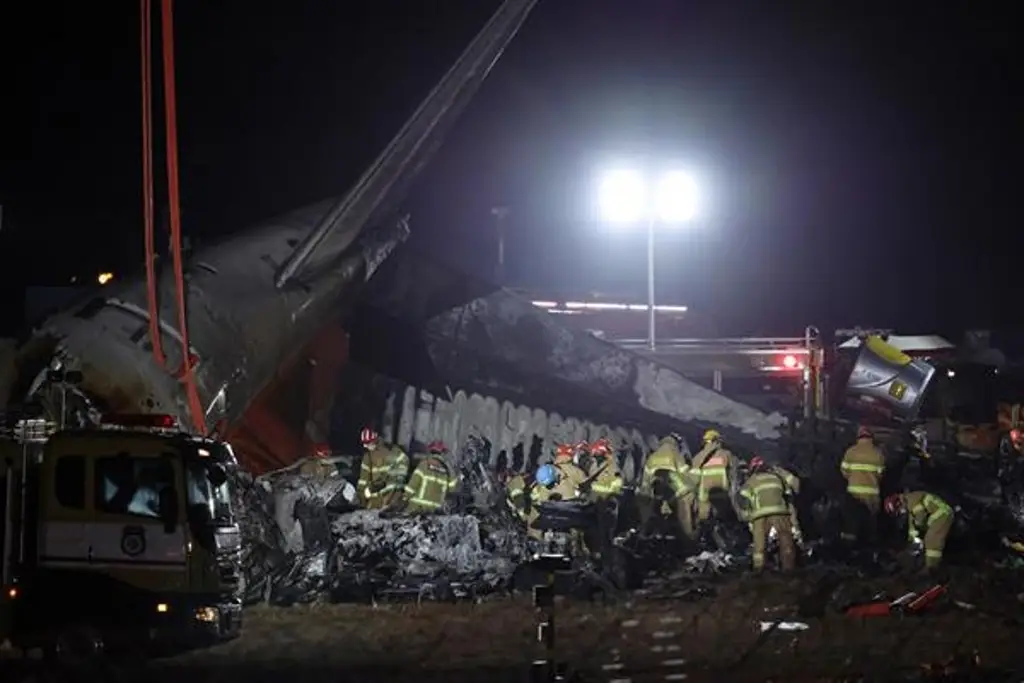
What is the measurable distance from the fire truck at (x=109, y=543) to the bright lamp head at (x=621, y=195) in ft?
74.1

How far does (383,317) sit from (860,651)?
1416 cm

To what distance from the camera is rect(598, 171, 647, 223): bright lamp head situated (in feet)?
110

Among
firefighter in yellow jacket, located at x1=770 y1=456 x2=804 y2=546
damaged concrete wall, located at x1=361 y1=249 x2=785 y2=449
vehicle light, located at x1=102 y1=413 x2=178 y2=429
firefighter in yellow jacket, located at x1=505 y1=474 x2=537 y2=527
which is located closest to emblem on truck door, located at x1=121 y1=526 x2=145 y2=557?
vehicle light, located at x1=102 y1=413 x2=178 y2=429

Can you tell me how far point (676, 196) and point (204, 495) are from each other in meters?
24.0

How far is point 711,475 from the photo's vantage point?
61.7ft

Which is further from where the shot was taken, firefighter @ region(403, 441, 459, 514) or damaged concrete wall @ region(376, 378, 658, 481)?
damaged concrete wall @ region(376, 378, 658, 481)

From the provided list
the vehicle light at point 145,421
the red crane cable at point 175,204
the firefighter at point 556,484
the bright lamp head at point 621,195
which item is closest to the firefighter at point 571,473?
the firefighter at point 556,484

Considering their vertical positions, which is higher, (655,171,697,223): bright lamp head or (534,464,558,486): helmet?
(655,171,697,223): bright lamp head

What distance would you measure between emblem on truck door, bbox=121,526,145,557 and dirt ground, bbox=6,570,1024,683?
39.1 inches

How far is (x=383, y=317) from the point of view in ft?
81.0

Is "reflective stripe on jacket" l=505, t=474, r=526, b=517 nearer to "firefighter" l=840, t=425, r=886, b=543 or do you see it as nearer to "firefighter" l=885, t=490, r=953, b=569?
"firefighter" l=840, t=425, r=886, b=543

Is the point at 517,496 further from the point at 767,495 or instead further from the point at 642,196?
the point at 642,196

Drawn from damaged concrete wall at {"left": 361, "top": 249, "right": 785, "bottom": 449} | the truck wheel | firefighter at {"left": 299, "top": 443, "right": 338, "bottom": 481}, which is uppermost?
damaged concrete wall at {"left": 361, "top": 249, "right": 785, "bottom": 449}

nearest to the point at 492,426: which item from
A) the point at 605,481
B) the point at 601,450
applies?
the point at 601,450
